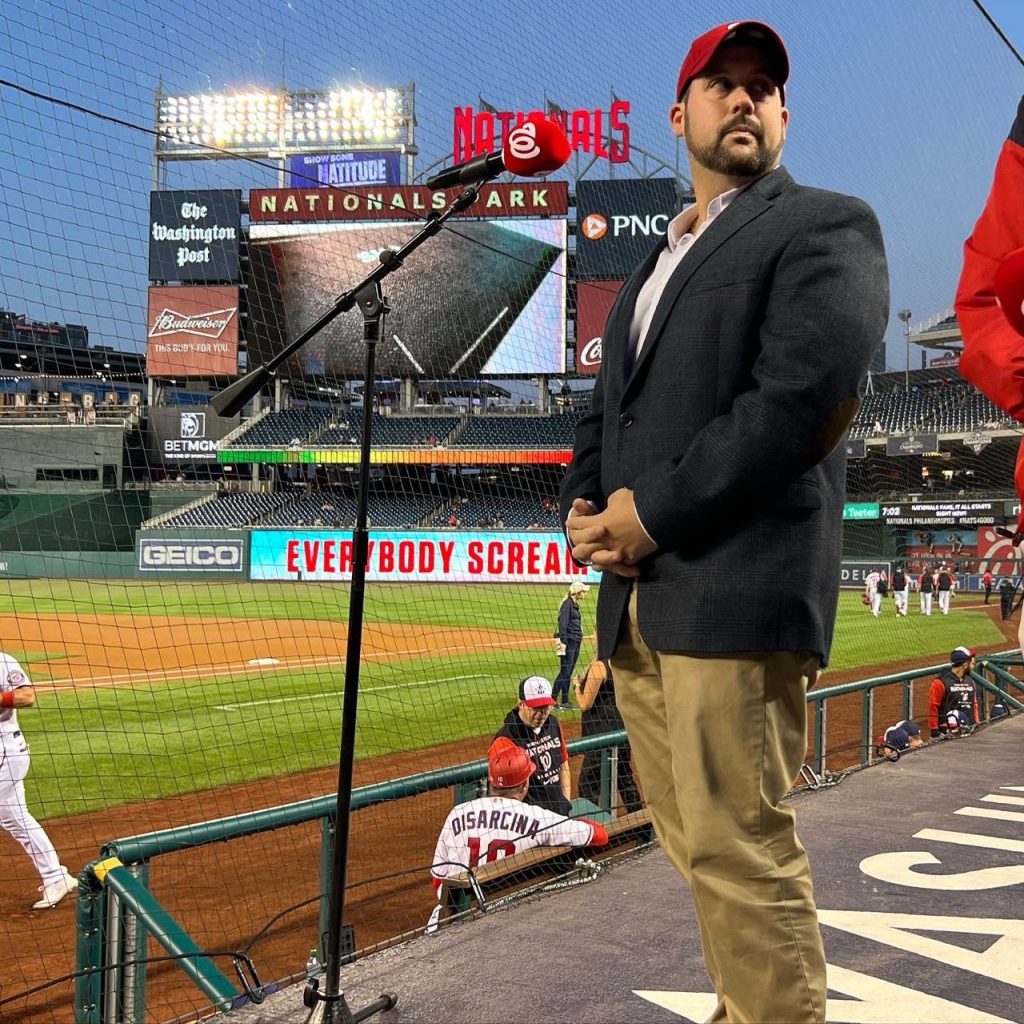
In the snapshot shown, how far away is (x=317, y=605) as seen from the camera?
21625 mm

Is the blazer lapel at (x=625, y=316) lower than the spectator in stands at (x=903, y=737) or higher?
higher

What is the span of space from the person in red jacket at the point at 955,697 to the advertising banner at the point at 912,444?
22626 mm

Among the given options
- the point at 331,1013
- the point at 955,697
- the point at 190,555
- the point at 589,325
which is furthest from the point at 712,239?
the point at 589,325

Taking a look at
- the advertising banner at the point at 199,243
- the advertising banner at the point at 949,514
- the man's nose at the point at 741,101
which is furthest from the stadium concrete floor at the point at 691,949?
the advertising banner at the point at 199,243

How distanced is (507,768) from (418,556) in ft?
58.1

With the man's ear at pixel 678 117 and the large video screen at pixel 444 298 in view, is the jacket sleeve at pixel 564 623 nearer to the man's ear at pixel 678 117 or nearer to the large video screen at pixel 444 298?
the man's ear at pixel 678 117

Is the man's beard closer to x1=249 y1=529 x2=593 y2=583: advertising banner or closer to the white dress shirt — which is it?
the white dress shirt

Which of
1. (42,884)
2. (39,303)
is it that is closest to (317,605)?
(42,884)

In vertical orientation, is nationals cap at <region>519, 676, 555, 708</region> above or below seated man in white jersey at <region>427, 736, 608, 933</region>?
above

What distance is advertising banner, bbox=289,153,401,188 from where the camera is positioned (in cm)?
3469

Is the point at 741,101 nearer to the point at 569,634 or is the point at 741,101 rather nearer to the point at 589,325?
the point at 569,634

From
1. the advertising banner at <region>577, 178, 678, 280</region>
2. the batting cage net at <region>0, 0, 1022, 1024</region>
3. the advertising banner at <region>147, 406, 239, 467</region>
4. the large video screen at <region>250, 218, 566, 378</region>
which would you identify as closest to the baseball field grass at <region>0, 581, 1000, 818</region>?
the batting cage net at <region>0, 0, 1022, 1024</region>

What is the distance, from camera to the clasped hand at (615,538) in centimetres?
128

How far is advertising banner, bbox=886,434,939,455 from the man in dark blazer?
30273 mm
